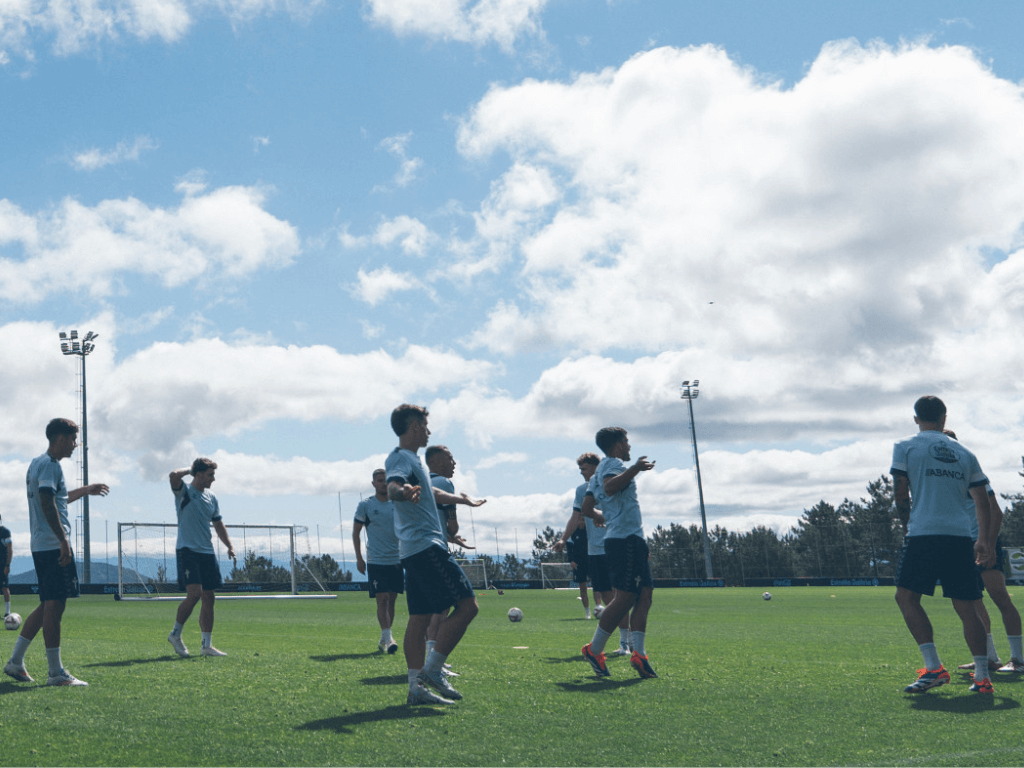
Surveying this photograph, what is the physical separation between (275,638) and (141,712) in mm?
6693

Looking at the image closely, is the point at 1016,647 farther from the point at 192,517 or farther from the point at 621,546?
the point at 192,517

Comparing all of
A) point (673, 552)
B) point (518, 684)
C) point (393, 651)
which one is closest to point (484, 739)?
point (518, 684)

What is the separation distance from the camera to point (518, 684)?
6.26 meters

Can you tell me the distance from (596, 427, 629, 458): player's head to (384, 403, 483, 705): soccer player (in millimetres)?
1913

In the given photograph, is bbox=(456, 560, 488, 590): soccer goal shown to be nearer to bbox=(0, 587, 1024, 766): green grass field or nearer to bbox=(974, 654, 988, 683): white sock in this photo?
bbox=(0, 587, 1024, 766): green grass field

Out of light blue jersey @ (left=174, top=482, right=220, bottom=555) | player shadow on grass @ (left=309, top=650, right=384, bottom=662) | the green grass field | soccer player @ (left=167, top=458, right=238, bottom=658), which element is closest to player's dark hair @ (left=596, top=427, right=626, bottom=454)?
the green grass field

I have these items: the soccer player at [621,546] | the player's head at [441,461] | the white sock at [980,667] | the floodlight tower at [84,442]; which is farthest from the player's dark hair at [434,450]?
the floodlight tower at [84,442]

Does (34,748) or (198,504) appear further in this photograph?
(198,504)

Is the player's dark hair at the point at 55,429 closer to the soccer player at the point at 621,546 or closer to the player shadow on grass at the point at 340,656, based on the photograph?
the player shadow on grass at the point at 340,656

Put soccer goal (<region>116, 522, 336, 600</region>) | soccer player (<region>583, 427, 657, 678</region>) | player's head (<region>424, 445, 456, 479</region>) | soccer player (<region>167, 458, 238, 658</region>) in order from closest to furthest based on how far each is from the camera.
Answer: soccer player (<region>583, 427, 657, 678</region>) < player's head (<region>424, 445, 456, 479</region>) < soccer player (<region>167, 458, 238, 658</region>) < soccer goal (<region>116, 522, 336, 600</region>)

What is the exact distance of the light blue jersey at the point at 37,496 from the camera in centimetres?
645

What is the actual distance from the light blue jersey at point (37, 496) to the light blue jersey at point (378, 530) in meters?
3.15

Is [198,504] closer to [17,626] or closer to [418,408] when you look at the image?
[418,408]

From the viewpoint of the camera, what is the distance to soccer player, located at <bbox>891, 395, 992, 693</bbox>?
5.77 metres
